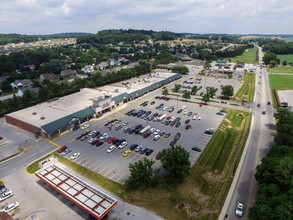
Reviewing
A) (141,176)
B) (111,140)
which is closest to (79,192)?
(141,176)

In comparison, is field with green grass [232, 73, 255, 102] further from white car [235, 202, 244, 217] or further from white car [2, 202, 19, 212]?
white car [2, 202, 19, 212]

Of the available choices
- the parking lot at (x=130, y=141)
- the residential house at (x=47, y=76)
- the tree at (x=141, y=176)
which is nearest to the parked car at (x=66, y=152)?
the parking lot at (x=130, y=141)

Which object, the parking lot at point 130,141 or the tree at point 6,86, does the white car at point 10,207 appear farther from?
the tree at point 6,86

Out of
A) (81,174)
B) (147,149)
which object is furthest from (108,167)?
(147,149)

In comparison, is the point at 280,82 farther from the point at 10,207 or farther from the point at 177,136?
the point at 10,207

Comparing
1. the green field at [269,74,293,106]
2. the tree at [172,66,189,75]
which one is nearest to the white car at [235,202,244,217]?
the green field at [269,74,293,106]
